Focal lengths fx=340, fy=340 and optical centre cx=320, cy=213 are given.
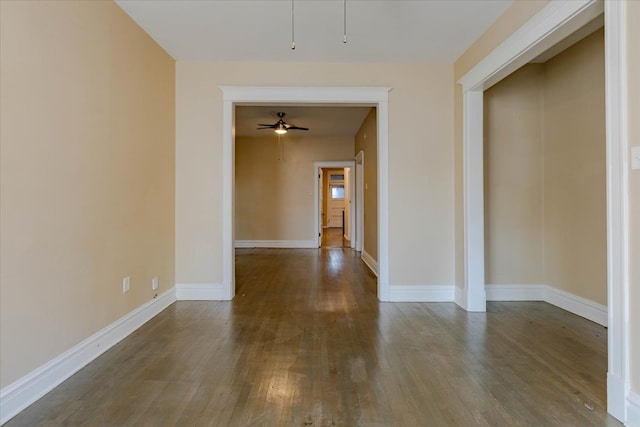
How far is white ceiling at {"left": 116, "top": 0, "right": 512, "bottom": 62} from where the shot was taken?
2.68 metres

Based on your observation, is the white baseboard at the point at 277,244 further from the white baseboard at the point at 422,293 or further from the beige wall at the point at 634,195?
the beige wall at the point at 634,195

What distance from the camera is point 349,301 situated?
375 cm

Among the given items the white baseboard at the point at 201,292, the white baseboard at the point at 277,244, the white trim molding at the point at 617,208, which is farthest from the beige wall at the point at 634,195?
the white baseboard at the point at 277,244

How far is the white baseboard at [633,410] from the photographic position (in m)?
1.57

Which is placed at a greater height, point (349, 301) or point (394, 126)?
point (394, 126)

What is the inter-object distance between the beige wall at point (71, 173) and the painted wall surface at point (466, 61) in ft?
10.1

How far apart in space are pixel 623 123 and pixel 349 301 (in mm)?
2777

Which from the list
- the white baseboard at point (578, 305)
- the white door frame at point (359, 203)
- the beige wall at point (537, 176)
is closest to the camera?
the white baseboard at point (578, 305)

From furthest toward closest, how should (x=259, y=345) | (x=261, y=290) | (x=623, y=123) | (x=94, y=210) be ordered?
(x=261, y=290) < (x=259, y=345) < (x=94, y=210) < (x=623, y=123)

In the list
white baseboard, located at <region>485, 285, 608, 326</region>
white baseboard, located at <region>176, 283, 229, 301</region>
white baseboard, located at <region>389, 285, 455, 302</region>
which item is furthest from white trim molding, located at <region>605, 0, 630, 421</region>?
white baseboard, located at <region>176, 283, 229, 301</region>

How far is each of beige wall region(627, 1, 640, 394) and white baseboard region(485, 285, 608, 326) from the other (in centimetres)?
185

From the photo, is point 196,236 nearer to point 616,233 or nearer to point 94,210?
point 94,210

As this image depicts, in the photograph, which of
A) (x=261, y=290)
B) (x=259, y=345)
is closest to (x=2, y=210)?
(x=259, y=345)

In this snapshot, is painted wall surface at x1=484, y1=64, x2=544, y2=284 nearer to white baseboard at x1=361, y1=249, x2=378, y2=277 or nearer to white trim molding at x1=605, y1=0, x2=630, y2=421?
white baseboard at x1=361, y1=249, x2=378, y2=277
